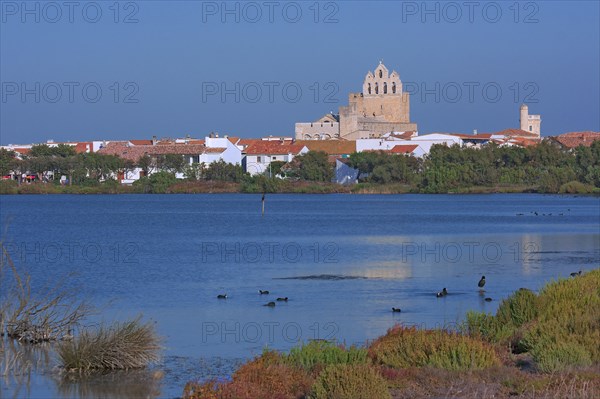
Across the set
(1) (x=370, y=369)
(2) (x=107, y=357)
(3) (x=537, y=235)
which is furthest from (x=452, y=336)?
(3) (x=537, y=235)

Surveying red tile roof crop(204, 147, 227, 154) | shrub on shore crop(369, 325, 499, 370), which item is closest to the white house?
red tile roof crop(204, 147, 227, 154)

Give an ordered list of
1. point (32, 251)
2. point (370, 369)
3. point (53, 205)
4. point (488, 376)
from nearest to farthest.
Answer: point (370, 369)
point (488, 376)
point (32, 251)
point (53, 205)

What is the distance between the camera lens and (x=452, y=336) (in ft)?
45.2

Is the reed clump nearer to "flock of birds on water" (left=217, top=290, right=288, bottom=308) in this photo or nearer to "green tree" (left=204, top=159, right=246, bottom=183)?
"flock of birds on water" (left=217, top=290, right=288, bottom=308)

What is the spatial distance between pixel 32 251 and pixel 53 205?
4917 cm

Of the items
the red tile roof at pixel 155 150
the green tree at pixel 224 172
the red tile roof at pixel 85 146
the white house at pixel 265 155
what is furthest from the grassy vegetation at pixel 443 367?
the red tile roof at pixel 85 146

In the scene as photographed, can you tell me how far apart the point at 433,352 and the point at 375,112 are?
140928 millimetres

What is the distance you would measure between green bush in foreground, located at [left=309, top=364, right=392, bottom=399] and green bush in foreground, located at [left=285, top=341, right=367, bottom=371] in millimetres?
1472

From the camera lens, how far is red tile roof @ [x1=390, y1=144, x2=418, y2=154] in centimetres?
10894

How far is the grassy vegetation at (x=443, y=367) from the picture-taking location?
11273mm

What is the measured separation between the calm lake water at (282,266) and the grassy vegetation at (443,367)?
221cm

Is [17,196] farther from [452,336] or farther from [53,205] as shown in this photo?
[452,336]

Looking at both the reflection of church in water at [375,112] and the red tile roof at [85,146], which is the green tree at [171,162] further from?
the reflection of church in water at [375,112]

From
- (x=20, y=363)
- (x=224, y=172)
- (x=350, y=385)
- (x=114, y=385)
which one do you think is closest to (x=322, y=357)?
(x=350, y=385)
